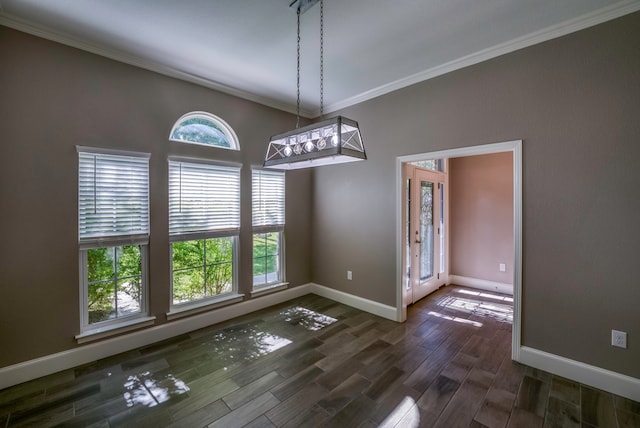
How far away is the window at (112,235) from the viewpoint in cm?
266

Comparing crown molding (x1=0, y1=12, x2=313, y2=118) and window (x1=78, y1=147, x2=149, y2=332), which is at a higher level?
crown molding (x1=0, y1=12, x2=313, y2=118)

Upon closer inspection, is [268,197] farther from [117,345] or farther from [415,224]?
[117,345]

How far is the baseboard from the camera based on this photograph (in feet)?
7.75

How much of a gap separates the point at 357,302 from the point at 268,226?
1.78 metres

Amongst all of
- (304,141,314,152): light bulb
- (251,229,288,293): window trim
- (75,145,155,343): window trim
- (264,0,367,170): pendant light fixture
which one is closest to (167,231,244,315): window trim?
(75,145,155,343): window trim

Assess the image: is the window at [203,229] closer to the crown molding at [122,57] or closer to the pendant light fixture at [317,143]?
the crown molding at [122,57]

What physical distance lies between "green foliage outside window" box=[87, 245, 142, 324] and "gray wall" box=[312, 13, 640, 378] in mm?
3712

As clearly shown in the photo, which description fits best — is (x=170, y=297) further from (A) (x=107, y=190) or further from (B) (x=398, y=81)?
(B) (x=398, y=81)

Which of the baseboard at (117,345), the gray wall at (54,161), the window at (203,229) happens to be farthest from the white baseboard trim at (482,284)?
the gray wall at (54,161)

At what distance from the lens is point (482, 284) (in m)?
4.83

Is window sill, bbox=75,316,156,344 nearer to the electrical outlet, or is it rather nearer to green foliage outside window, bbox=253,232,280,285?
green foliage outside window, bbox=253,232,280,285

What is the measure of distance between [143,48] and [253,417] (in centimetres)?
352

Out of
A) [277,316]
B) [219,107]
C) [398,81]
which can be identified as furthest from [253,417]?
[398,81]

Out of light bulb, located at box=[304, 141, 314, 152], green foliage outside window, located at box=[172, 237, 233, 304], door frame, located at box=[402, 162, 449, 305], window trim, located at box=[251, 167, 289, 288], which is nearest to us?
light bulb, located at box=[304, 141, 314, 152]
